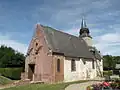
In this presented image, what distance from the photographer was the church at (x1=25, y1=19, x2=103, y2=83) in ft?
111

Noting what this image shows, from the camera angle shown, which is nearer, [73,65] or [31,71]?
[31,71]

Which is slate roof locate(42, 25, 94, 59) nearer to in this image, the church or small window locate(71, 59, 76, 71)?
the church

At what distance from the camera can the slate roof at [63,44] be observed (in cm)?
3512

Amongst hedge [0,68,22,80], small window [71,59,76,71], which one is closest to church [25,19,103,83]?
small window [71,59,76,71]

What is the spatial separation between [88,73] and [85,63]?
2.81 meters

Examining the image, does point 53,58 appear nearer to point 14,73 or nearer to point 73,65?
point 73,65

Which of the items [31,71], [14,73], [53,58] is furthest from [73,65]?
[14,73]

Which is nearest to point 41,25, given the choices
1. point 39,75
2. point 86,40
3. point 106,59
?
point 39,75

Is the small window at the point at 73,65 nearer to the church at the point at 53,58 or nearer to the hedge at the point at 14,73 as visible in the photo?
the church at the point at 53,58

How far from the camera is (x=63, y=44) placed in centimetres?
3788

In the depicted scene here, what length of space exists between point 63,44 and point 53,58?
5064 mm

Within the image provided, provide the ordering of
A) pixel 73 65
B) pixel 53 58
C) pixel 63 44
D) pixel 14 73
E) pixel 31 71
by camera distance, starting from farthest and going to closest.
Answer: pixel 14 73, pixel 73 65, pixel 63 44, pixel 31 71, pixel 53 58

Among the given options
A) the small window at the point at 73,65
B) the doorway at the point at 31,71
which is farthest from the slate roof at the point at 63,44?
the doorway at the point at 31,71

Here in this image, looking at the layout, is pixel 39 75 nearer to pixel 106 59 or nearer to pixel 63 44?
pixel 63 44
